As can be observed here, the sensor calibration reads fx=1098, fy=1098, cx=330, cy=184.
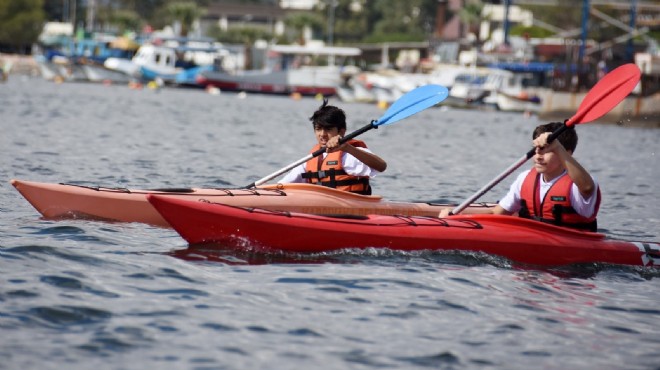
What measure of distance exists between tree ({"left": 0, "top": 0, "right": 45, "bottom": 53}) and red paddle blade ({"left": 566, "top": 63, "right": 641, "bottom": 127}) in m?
70.2

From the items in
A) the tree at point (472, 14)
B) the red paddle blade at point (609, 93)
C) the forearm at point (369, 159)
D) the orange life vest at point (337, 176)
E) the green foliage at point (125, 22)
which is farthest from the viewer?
the green foliage at point (125, 22)

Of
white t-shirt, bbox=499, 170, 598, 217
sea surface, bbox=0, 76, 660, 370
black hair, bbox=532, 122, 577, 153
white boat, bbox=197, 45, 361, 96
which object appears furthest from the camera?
white boat, bbox=197, 45, 361, 96

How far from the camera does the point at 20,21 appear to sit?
74.7m

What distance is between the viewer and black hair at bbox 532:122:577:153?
7723 mm

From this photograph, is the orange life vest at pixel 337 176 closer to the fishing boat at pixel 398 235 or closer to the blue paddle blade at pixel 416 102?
the blue paddle blade at pixel 416 102

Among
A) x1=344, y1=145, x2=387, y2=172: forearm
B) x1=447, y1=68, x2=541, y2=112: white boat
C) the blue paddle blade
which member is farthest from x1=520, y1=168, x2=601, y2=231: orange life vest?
x1=447, y1=68, x2=541, y2=112: white boat

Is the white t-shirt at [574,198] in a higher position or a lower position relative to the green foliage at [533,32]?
lower

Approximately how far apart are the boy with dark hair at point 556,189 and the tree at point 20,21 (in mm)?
70921

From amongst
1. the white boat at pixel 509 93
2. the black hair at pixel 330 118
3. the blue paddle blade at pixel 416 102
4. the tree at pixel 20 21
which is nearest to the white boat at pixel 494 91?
the white boat at pixel 509 93

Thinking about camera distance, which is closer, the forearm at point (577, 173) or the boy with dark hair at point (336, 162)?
the forearm at point (577, 173)

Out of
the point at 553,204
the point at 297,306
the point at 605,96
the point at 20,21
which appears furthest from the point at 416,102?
the point at 20,21

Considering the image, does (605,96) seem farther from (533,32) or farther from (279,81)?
(533,32)

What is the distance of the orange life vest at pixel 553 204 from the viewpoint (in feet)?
26.0

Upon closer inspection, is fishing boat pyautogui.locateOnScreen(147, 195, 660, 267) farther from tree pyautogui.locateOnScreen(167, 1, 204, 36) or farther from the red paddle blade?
tree pyautogui.locateOnScreen(167, 1, 204, 36)
